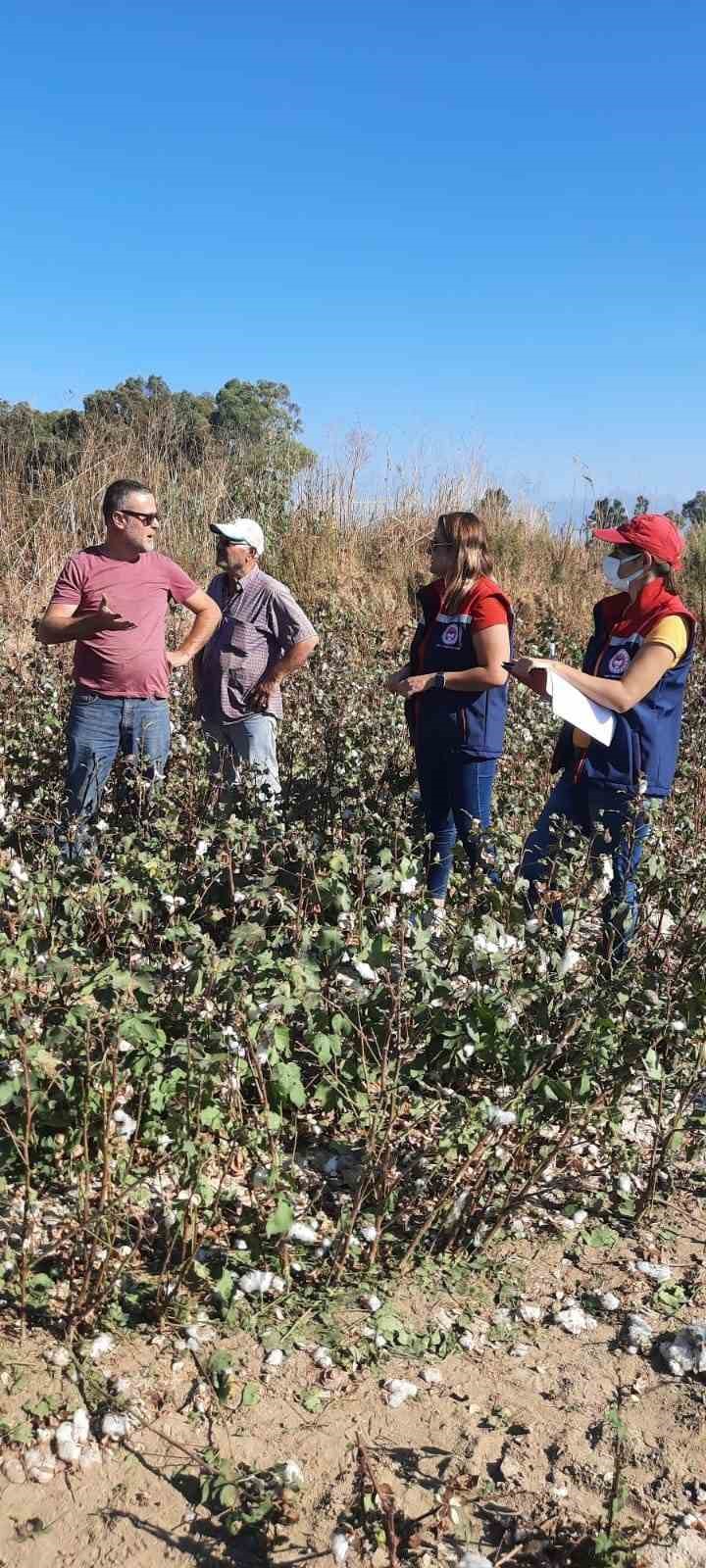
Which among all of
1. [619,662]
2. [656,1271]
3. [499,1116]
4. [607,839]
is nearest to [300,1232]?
[499,1116]

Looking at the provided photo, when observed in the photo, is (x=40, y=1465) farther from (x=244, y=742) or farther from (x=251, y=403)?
(x=251, y=403)

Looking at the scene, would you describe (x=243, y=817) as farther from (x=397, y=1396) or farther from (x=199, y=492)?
(x=199, y=492)

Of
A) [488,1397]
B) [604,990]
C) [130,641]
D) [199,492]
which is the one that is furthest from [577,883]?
[199,492]

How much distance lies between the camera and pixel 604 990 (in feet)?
9.18

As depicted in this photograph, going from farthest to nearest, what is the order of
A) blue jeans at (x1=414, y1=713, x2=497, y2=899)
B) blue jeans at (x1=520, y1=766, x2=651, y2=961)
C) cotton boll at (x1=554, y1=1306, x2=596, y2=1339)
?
blue jeans at (x1=414, y1=713, x2=497, y2=899) < blue jeans at (x1=520, y1=766, x2=651, y2=961) < cotton boll at (x1=554, y1=1306, x2=596, y2=1339)

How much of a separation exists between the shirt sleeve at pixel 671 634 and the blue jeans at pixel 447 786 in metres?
0.85

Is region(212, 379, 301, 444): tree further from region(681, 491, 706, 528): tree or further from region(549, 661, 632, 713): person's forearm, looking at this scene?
region(549, 661, 632, 713): person's forearm

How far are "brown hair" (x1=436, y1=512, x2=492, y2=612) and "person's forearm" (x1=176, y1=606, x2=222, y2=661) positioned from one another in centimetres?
105

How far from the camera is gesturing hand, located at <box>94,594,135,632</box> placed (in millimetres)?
3963

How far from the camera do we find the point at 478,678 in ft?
12.4

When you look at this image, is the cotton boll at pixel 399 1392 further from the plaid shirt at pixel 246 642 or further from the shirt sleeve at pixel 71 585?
the shirt sleeve at pixel 71 585

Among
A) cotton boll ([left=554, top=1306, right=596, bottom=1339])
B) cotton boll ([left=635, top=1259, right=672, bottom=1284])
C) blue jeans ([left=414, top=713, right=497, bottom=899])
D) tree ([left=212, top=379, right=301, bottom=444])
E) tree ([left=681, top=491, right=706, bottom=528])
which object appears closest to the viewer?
cotton boll ([left=554, top=1306, right=596, bottom=1339])

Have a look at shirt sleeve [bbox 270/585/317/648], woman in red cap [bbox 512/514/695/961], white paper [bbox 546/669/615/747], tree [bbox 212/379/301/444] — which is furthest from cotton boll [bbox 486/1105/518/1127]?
tree [bbox 212/379/301/444]

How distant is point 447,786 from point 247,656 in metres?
1.01
